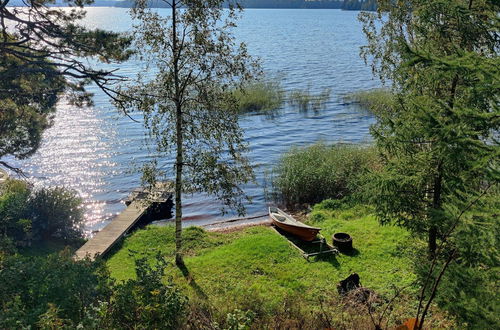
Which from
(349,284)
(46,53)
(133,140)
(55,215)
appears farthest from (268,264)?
(133,140)

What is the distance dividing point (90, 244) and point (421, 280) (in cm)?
1271

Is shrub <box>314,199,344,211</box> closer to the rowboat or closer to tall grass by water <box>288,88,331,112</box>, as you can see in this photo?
the rowboat

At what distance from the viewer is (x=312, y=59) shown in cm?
5819

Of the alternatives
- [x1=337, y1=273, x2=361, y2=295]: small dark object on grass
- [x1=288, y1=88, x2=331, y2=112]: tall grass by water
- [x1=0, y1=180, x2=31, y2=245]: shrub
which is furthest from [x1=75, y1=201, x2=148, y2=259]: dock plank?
[x1=288, y1=88, x2=331, y2=112]: tall grass by water

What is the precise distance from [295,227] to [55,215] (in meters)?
10.9

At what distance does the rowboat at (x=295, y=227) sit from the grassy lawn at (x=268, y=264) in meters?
0.56

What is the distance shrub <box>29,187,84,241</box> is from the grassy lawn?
129 inches

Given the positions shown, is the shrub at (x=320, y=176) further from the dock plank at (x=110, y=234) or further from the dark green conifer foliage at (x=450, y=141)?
the dark green conifer foliage at (x=450, y=141)

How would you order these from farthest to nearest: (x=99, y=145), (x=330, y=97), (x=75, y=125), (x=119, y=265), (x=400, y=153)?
1. (x=330, y=97)
2. (x=75, y=125)
3. (x=99, y=145)
4. (x=119, y=265)
5. (x=400, y=153)

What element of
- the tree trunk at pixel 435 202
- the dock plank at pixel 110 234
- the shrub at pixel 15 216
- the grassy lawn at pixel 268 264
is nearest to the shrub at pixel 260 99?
the dock plank at pixel 110 234

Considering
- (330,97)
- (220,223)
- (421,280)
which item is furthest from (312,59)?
(421,280)

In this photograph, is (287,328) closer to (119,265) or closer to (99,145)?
(119,265)

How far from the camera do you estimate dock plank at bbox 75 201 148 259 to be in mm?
15383

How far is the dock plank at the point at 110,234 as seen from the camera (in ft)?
50.5
